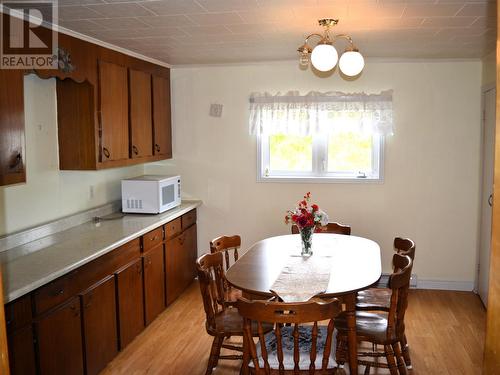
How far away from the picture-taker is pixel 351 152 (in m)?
5.02

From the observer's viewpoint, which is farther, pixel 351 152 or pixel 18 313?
pixel 351 152

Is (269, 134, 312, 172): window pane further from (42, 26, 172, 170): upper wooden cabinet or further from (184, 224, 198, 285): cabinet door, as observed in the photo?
(42, 26, 172, 170): upper wooden cabinet

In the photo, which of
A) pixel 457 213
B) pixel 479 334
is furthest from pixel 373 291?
pixel 457 213

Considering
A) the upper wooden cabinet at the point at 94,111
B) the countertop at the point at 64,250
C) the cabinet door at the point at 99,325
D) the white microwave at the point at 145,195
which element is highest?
the upper wooden cabinet at the point at 94,111

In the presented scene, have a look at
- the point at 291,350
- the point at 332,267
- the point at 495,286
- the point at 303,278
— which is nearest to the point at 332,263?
the point at 332,267

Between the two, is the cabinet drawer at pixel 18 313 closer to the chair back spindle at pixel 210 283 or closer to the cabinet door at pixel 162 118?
the chair back spindle at pixel 210 283

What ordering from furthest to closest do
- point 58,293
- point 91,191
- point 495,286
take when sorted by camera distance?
point 91,191 → point 58,293 → point 495,286

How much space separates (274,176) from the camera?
16.9ft

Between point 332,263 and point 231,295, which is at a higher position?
point 332,263

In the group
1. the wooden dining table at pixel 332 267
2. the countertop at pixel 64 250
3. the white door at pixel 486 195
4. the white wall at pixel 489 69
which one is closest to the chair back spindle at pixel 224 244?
the wooden dining table at pixel 332 267

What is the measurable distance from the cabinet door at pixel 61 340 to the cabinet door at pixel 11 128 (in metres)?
0.75

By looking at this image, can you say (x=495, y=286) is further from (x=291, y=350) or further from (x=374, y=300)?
(x=374, y=300)

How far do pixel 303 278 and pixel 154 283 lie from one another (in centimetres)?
162

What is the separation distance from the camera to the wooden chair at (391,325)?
2.83 m
